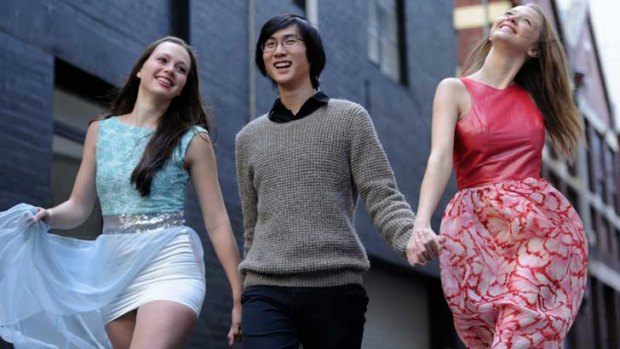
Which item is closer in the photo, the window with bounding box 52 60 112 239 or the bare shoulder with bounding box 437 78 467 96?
the bare shoulder with bounding box 437 78 467 96

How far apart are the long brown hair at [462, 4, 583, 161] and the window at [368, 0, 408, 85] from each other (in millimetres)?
10422

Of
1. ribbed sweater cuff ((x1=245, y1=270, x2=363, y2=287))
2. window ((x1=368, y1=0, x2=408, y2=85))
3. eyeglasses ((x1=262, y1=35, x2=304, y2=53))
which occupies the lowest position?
window ((x1=368, y1=0, x2=408, y2=85))

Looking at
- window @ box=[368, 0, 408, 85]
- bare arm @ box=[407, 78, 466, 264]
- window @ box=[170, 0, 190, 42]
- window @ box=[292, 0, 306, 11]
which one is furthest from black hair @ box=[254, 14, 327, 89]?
window @ box=[368, 0, 408, 85]

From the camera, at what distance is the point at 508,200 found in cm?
426

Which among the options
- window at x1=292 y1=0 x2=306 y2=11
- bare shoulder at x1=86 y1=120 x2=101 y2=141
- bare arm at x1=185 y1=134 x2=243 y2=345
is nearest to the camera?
bare arm at x1=185 y1=134 x2=243 y2=345

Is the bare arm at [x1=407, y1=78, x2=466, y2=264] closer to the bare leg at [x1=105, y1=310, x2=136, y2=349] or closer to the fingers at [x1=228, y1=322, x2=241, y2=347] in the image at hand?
the fingers at [x1=228, y1=322, x2=241, y2=347]

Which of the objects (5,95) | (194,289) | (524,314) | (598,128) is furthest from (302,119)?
(598,128)

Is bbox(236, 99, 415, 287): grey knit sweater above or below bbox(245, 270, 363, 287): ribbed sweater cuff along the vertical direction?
above

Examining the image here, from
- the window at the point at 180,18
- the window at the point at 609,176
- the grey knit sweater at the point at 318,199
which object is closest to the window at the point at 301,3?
the window at the point at 180,18

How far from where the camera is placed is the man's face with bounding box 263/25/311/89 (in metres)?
4.50

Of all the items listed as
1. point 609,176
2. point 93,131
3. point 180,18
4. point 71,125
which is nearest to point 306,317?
point 93,131

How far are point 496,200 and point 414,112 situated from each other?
12366mm

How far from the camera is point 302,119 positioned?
450 cm

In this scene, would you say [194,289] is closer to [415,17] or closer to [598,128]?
[415,17]
